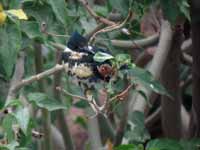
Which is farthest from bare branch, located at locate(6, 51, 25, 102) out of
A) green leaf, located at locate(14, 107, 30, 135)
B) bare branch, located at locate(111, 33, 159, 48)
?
bare branch, located at locate(111, 33, 159, 48)

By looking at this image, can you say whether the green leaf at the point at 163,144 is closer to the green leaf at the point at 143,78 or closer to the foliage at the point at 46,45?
the foliage at the point at 46,45

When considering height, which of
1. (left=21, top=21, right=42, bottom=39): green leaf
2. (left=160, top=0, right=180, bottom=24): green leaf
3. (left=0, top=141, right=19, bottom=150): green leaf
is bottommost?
(left=0, top=141, right=19, bottom=150): green leaf

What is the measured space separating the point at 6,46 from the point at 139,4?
0.33 metres

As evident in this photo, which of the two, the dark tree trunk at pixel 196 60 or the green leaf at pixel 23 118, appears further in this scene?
the dark tree trunk at pixel 196 60

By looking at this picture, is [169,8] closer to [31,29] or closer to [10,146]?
[31,29]

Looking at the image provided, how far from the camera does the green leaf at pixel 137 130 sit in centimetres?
172

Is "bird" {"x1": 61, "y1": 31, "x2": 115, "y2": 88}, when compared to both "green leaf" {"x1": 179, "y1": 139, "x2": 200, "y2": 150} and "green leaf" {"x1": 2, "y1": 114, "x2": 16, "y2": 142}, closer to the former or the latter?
"green leaf" {"x1": 2, "y1": 114, "x2": 16, "y2": 142}

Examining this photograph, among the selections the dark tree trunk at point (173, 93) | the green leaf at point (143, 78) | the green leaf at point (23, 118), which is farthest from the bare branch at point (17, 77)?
the dark tree trunk at point (173, 93)

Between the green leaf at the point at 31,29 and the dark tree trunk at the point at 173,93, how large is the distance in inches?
25.4

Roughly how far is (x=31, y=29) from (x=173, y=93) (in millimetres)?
967

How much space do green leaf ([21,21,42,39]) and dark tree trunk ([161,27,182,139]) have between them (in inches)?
25.4

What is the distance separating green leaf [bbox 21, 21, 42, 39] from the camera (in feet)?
4.14

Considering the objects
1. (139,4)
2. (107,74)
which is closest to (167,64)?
(139,4)

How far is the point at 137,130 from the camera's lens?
1746 millimetres
